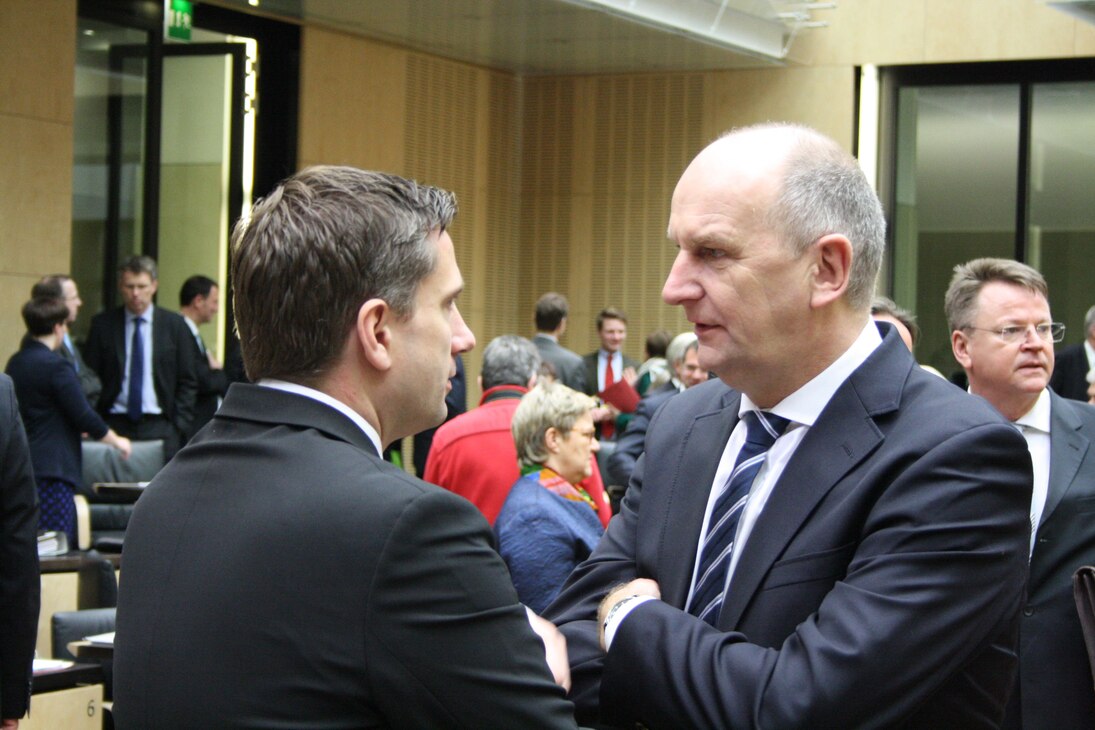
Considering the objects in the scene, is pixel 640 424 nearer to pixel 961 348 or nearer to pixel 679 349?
pixel 679 349

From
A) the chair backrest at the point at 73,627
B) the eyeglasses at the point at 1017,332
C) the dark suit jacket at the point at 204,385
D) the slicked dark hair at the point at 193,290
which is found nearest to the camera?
the eyeglasses at the point at 1017,332

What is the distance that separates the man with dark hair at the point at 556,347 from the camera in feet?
34.8

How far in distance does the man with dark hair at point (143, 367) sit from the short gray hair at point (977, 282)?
679 cm

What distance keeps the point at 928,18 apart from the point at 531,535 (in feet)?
33.2

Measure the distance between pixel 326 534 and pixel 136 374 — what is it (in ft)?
28.2

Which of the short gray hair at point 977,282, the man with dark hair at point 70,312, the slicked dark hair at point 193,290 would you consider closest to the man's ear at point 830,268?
the short gray hair at point 977,282

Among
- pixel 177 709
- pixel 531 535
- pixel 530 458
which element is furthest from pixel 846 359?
pixel 530 458

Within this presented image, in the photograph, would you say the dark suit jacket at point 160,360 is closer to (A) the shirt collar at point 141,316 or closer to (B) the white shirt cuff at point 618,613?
(A) the shirt collar at point 141,316

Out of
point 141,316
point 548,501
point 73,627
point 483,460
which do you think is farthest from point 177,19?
point 548,501

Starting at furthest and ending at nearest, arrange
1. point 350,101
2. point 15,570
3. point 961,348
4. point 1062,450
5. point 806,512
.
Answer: point 350,101 → point 15,570 → point 961,348 → point 1062,450 → point 806,512

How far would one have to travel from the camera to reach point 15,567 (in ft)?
13.5

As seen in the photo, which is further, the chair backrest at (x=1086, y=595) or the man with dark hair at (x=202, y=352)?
the man with dark hair at (x=202, y=352)

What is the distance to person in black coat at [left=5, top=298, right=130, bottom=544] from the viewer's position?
7906 millimetres

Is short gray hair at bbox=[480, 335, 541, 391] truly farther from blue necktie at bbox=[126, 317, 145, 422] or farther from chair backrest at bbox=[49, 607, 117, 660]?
blue necktie at bbox=[126, 317, 145, 422]
